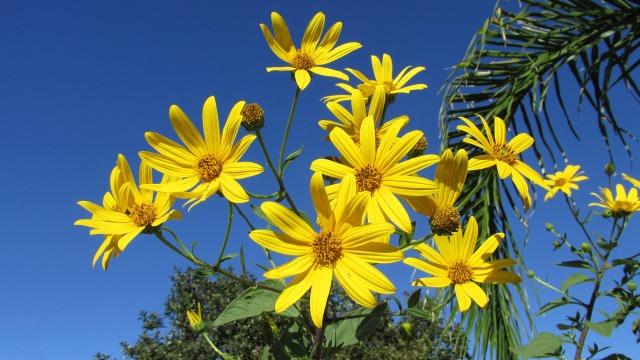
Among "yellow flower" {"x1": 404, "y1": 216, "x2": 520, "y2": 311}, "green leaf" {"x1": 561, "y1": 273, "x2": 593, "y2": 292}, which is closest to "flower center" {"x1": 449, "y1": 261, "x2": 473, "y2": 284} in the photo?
"yellow flower" {"x1": 404, "y1": 216, "x2": 520, "y2": 311}

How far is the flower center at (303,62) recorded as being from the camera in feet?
3.63

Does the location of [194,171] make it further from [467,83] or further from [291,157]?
[467,83]

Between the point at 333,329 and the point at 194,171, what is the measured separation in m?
0.34

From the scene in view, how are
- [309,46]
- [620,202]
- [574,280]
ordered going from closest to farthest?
[309,46] < [574,280] < [620,202]

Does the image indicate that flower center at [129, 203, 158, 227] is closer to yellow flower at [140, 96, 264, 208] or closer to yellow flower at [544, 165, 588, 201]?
yellow flower at [140, 96, 264, 208]

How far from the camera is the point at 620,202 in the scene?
6.66 feet

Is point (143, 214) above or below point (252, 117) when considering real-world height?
below

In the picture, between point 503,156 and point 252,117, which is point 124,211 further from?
point 503,156

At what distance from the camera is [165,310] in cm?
823

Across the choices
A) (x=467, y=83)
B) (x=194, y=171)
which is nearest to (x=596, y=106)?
(x=467, y=83)

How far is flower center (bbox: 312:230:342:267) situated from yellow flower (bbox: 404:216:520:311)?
0.19m

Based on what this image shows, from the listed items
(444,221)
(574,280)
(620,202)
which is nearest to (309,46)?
(444,221)

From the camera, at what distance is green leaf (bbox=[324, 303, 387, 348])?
0.84m

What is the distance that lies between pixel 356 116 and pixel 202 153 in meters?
0.25
